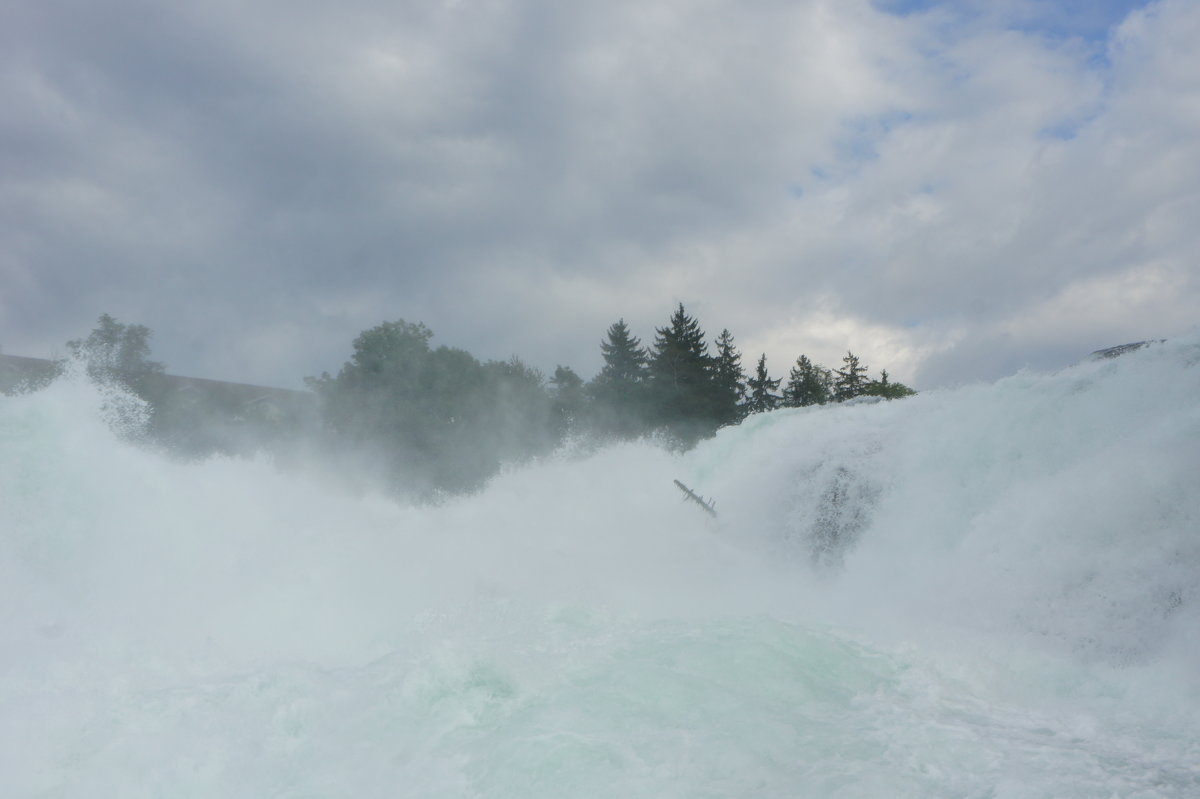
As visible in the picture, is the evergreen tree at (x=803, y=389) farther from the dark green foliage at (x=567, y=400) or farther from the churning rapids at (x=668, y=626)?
the churning rapids at (x=668, y=626)

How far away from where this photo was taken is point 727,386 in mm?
45000

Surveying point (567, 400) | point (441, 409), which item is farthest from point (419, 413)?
point (567, 400)

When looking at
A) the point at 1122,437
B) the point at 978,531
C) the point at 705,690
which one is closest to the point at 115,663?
the point at 705,690

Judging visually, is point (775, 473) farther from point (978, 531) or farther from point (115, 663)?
point (115, 663)

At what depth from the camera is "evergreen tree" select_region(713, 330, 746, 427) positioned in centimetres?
4241

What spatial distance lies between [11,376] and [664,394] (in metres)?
29.7

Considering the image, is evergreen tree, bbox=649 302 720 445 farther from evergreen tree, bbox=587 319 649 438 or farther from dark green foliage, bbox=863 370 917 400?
dark green foliage, bbox=863 370 917 400

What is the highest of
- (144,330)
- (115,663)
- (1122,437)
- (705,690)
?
(144,330)

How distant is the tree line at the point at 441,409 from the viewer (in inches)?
1380

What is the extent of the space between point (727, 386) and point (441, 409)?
57.1ft

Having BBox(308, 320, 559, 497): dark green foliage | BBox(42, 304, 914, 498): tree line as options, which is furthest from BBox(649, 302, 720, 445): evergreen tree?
BBox(308, 320, 559, 497): dark green foliage

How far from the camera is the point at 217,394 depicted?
128 feet

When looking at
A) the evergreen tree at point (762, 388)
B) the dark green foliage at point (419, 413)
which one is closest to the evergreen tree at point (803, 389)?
the evergreen tree at point (762, 388)

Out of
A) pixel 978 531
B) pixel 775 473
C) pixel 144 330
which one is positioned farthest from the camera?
pixel 144 330
